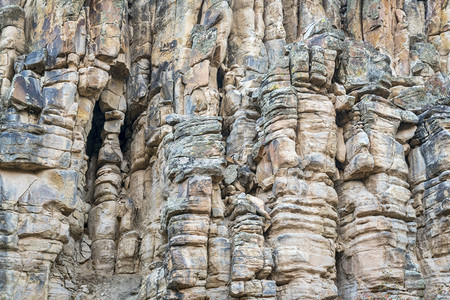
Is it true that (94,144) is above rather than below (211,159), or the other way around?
above

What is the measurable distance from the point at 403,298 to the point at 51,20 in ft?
62.5

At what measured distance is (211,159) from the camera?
955 inches

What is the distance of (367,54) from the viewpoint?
28656 millimetres

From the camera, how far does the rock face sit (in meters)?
23.2

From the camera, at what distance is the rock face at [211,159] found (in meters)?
23.2

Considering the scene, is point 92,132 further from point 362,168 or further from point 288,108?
point 362,168

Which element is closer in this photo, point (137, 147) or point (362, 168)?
point (362, 168)

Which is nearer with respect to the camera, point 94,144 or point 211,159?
point 211,159

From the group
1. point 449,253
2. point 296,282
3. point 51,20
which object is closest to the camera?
point 296,282

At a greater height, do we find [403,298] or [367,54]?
[367,54]

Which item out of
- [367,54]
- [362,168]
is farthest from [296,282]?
[367,54]

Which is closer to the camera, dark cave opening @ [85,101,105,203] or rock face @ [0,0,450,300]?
rock face @ [0,0,450,300]

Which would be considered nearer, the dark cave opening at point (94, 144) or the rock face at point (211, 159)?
the rock face at point (211, 159)

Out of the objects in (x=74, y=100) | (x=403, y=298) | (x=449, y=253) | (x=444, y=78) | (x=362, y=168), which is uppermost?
(x=444, y=78)
